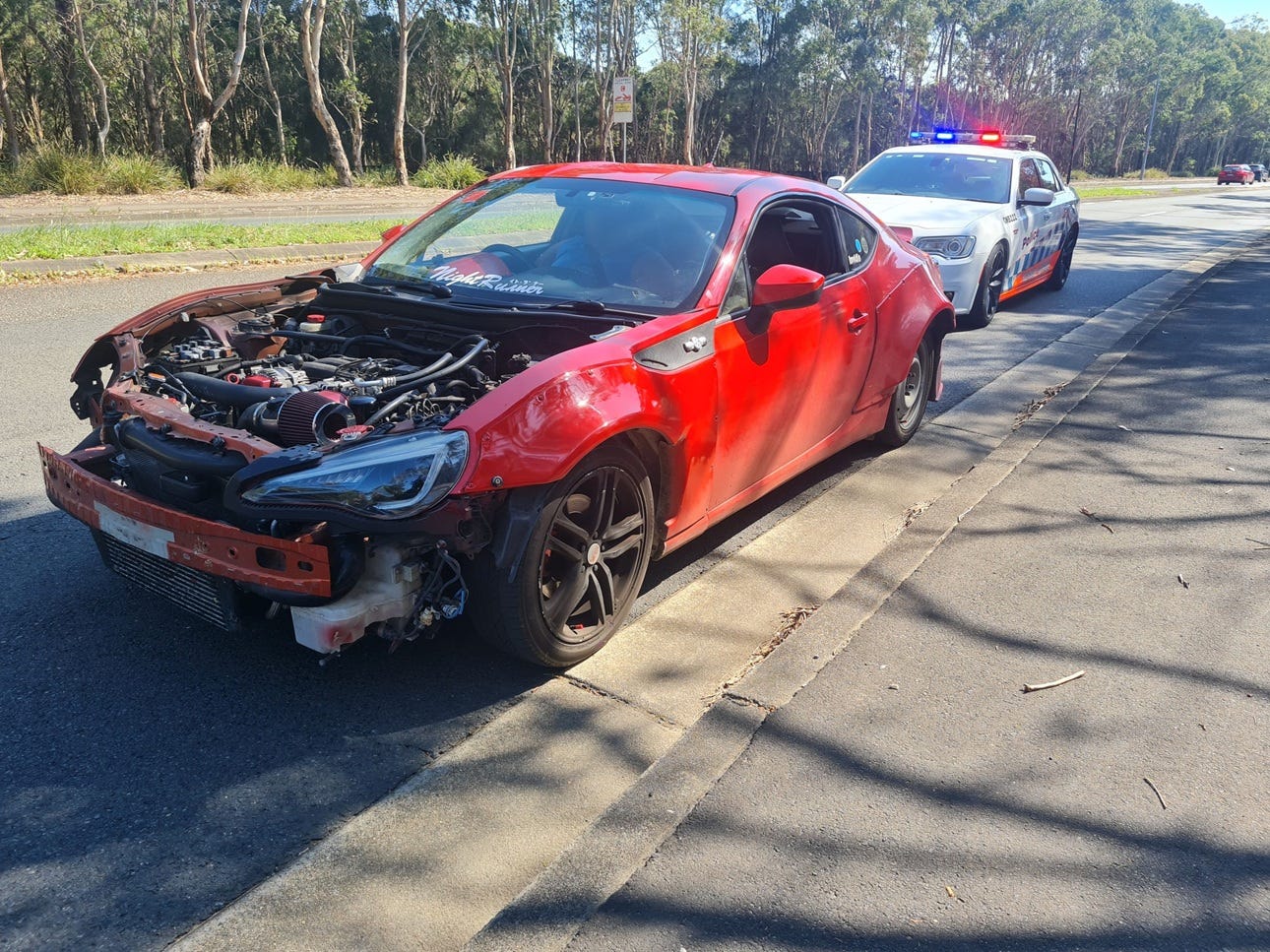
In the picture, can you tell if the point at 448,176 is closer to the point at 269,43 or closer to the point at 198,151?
the point at 198,151

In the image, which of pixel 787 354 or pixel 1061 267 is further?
pixel 1061 267

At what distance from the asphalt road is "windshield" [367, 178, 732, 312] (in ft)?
4.13

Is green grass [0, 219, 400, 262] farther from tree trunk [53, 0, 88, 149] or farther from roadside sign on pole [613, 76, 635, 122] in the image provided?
tree trunk [53, 0, 88, 149]

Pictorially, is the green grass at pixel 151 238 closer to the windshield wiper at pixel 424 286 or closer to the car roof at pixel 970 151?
the car roof at pixel 970 151

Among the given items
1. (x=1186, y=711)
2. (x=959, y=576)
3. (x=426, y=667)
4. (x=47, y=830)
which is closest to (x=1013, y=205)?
(x=959, y=576)

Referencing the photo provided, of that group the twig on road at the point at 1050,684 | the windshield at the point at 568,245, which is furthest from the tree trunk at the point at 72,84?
the twig on road at the point at 1050,684

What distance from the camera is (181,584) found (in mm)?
3266

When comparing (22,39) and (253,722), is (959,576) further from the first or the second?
(22,39)

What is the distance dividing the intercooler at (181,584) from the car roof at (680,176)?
8.54 ft

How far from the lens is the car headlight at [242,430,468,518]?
9.65 feet

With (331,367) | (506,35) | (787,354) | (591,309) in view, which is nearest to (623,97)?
(787,354)

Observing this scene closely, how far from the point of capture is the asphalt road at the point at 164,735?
2479mm

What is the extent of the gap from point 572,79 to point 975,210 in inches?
1972

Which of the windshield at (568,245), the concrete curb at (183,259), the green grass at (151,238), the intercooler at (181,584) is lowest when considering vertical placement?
the intercooler at (181,584)
